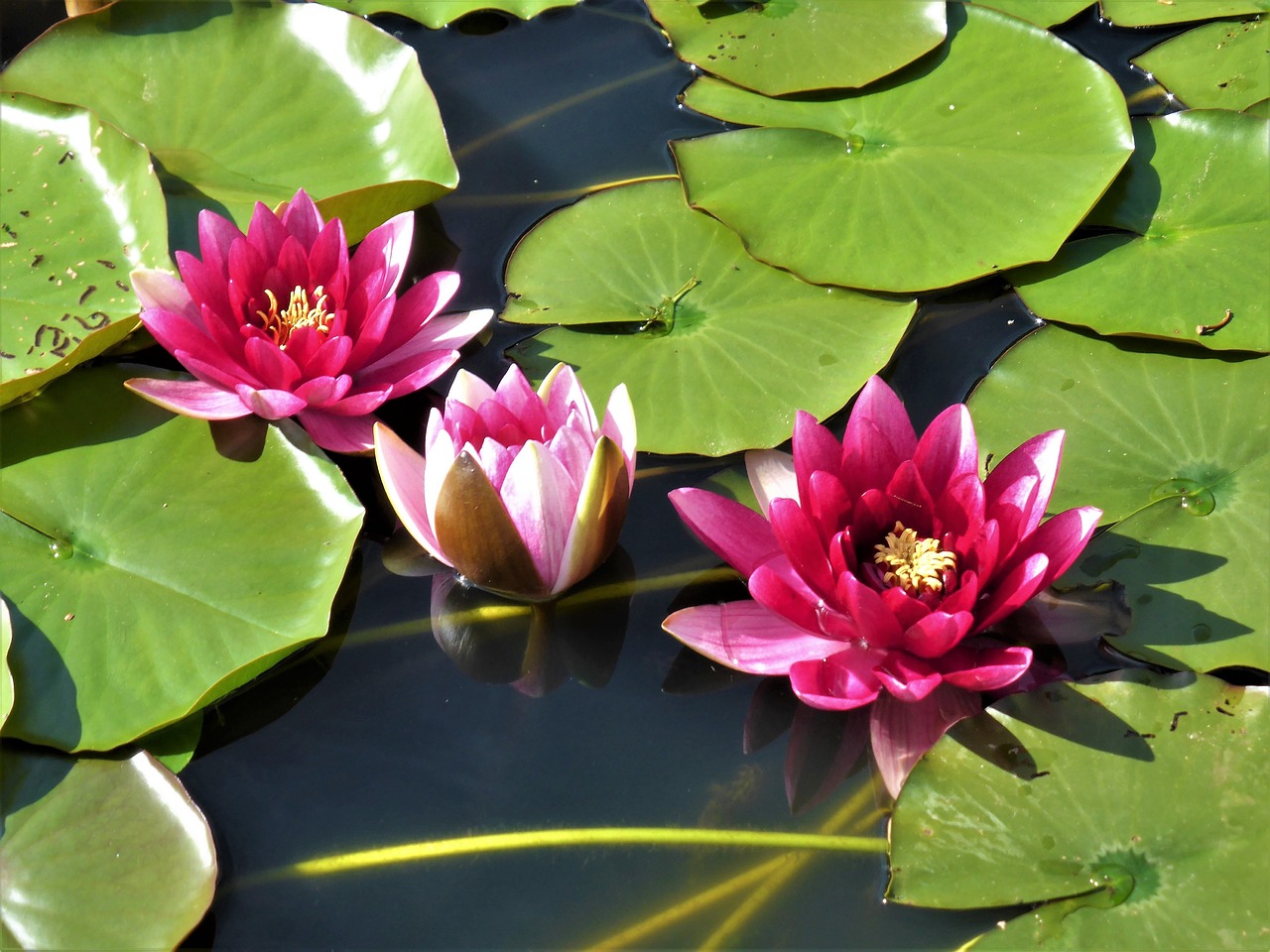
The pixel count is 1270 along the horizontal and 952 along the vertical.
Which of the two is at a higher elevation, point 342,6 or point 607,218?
point 342,6

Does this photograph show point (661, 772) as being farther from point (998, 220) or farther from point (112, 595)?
point (998, 220)

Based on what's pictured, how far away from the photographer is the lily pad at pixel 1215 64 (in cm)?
246

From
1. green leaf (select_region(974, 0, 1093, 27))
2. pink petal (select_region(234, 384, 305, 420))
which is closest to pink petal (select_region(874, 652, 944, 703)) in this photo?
pink petal (select_region(234, 384, 305, 420))

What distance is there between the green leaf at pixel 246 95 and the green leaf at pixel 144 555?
0.55 meters

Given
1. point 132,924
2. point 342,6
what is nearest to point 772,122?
point 342,6

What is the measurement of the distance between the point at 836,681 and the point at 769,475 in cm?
43

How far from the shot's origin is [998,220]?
2.19m

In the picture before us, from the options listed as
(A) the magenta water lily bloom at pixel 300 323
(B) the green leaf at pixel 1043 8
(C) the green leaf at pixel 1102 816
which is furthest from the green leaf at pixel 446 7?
(C) the green leaf at pixel 1102 816

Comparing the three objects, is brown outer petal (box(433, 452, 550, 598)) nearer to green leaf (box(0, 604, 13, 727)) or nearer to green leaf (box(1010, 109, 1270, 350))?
green leaf (box(0, 604, 13, 727))

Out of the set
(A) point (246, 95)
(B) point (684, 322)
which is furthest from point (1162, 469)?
(A) point (246, 95)

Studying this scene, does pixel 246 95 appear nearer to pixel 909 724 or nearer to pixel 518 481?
pixel 518 481

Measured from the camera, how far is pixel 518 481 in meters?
1.65

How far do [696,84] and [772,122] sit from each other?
0.98 feet

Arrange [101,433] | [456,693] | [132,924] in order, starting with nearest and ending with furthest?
[132,924], [456,693], [101,433]
